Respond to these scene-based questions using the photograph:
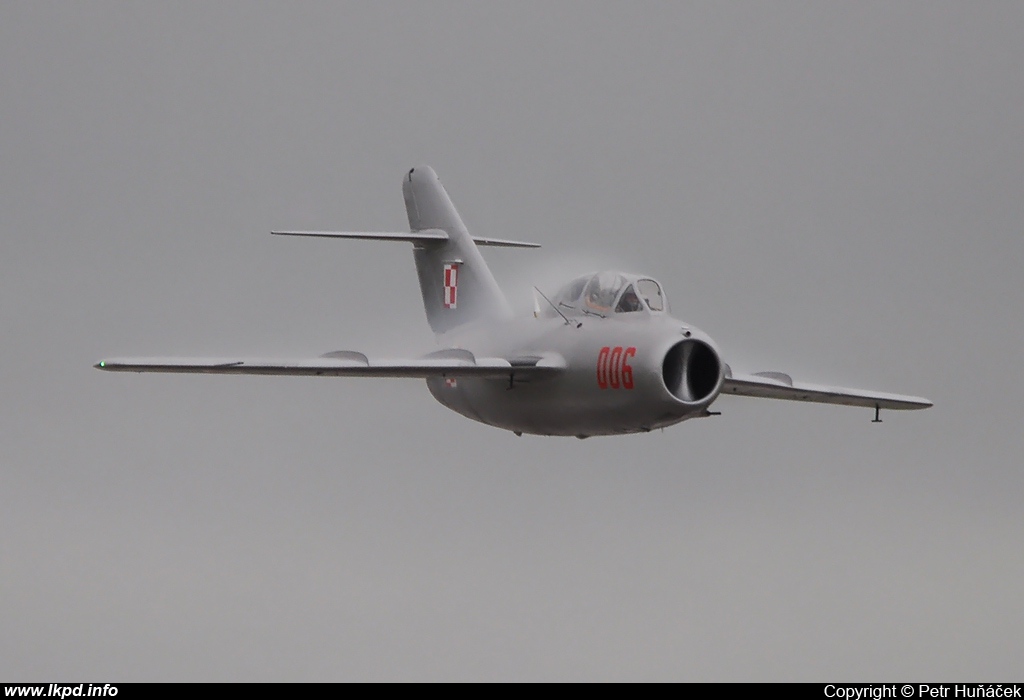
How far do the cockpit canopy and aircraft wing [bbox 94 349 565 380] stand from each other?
118 centimetres

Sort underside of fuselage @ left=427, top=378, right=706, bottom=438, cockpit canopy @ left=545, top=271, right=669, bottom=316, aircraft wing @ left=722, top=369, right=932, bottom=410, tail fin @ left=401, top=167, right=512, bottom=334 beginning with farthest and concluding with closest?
tail fin @ left=401, top=167, right=512, bottom=334
aircraft wing @ left=722, top=369, right=932, bottom=410
cockpit canopy @ left=545, top=271, right=669, bottom=316
underside of fuselage @ left=427, top=378, right=706, bottom=438

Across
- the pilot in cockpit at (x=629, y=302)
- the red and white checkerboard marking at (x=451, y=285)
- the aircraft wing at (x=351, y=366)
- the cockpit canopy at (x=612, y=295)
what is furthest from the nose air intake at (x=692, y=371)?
the red and white checkerboard marking at (x=451, y=285)

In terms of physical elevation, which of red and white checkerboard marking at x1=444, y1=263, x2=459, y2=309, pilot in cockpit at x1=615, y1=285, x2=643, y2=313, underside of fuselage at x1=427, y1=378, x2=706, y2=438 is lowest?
underside of fuselage at x1=427, y1=378, x2=706, y2=438

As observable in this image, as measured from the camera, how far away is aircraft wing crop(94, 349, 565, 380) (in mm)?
31141

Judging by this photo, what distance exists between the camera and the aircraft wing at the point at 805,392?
3391 centimetres

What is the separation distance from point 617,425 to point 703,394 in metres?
1.60

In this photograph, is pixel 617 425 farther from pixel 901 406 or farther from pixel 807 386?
pixel 901 406

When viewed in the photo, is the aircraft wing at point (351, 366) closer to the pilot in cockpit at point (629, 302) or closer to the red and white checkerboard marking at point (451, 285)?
the pilot in cockpit at point (629, 302)

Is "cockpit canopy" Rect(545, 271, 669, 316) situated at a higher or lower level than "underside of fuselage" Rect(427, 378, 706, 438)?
higher

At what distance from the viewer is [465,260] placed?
39.3 m

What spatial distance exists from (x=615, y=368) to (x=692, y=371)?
4.31ft

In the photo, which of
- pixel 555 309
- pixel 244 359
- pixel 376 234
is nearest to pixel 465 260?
pixel 376 234

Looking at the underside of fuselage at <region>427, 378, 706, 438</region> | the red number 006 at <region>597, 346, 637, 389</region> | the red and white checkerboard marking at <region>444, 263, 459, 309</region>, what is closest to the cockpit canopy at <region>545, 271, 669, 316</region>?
the red number 006 at <region>597, 346, 637, 389</region>

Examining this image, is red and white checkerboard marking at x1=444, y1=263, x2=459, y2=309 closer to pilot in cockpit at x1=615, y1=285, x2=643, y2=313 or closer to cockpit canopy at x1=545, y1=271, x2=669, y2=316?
cockpit canopy at x1=545, y1=271, x2=669, y2=316
